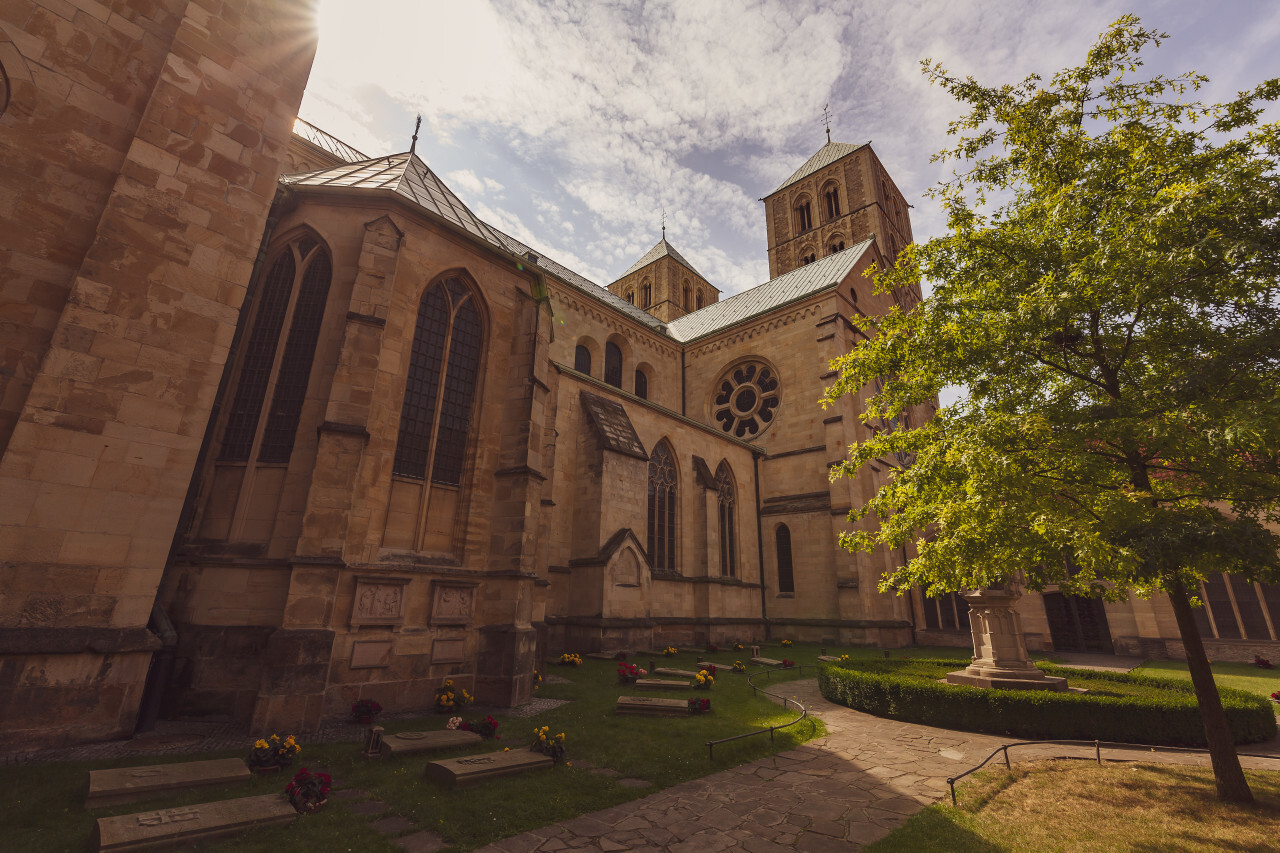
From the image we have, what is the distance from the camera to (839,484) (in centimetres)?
2331

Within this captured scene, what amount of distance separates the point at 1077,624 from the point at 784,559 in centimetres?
1248

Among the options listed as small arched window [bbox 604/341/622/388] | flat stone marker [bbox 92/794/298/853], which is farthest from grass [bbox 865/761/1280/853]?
small arched window [bbox 604/341/622/388]

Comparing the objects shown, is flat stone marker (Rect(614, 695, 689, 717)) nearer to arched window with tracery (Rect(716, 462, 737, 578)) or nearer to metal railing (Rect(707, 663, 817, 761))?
metal railing (Rect(707, 663, 817, 761))

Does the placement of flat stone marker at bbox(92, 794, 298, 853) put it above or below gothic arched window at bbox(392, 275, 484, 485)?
below

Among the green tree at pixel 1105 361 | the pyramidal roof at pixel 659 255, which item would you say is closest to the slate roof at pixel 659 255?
the pyramidal roof at pixel 659 255

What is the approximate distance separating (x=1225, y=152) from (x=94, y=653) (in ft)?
51.4

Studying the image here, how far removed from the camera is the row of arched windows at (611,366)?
2666 cm

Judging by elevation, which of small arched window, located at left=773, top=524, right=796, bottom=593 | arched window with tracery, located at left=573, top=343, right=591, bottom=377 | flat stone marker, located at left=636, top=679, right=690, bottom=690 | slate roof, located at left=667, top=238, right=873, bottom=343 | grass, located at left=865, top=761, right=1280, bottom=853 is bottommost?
grass, located at left=865, top=761, right=1280, bottom=853

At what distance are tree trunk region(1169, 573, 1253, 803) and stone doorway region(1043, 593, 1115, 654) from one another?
1954cm

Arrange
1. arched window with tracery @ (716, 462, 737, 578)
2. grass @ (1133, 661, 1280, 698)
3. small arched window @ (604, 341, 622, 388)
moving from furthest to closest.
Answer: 1. small arched window @ (604, 341, 622, 388)
2. arched window with tracery @ (716, 462, 737, 578)
3. grass @ (1133, 661, 1280, 698)

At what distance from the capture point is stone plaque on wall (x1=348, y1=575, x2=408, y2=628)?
9.27 m

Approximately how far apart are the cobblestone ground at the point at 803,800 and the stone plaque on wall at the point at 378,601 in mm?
5747

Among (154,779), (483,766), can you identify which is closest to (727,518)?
(483,766)

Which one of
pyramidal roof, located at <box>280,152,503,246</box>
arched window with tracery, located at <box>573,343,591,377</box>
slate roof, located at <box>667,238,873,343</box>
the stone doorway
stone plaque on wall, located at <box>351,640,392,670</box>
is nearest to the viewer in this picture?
stone plaque on wall, located at <box>351,640,392,670</box>
